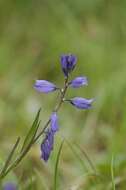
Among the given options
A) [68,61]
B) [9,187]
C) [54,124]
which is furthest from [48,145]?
[9,187]

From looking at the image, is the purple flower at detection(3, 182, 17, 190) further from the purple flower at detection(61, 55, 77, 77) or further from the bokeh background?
the purple flower at detection(61, 55, 77, 77)

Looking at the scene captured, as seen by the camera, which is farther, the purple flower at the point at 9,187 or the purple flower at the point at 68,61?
the purple flower at the point at 9,187

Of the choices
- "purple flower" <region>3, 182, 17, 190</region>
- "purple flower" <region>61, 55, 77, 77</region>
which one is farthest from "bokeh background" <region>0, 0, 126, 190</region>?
"purple flower" <region>61, 55, 77, 77</region>

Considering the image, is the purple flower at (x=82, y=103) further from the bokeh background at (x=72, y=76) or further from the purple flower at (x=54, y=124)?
the bokeh background at (x=72, y=76)

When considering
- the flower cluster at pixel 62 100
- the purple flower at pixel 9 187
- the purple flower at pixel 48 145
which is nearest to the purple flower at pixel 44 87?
the flower cluster at pixel 62 100

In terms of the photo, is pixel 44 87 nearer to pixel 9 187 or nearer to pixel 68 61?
pixel 68 61

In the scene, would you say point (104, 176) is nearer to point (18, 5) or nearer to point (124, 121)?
point (124, 121)

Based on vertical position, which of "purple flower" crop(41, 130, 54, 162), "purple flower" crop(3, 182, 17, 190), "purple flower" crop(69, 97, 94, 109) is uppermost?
"purple flower" crop(69, 97, 94, 109)

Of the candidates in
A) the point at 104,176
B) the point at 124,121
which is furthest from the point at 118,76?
the point at 104,176
